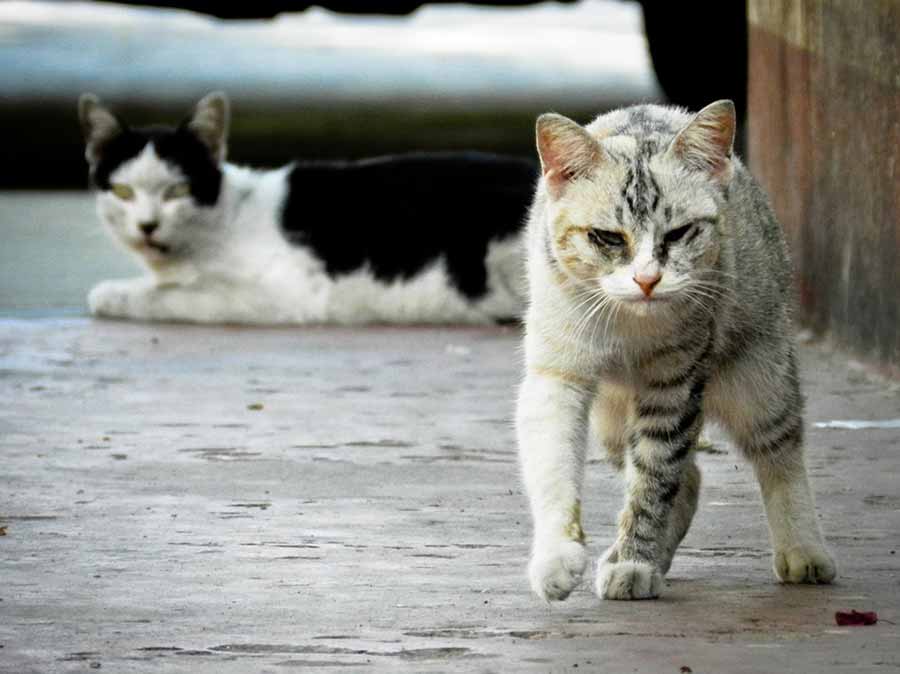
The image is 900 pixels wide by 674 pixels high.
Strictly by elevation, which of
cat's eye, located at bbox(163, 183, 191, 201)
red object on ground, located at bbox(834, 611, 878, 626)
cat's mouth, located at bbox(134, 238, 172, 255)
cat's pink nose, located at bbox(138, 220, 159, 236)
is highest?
red object on ground, located at bbox(834, 611, 878, 626)

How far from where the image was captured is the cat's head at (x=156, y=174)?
360 inches

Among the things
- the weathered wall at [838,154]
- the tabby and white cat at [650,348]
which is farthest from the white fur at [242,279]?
the tabby and white cat at [650,348]

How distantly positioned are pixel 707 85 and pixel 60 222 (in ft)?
16.2

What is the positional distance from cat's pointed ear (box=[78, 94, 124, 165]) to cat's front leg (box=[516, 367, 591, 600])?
16.8 ft

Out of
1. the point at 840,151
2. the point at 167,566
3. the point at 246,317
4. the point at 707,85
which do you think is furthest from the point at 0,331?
the point at 707,85

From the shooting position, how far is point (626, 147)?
14.7 ft

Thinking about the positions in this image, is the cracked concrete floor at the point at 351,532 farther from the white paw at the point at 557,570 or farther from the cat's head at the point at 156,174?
the cat's head at the point at 156,174

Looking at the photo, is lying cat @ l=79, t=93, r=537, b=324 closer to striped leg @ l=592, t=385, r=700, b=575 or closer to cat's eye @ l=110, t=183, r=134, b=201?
cat's eye @ l=110, t=183, r=134, b=201

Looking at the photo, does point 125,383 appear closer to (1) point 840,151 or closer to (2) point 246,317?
(2) point 246,317

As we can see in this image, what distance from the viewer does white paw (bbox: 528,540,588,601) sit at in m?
4.07

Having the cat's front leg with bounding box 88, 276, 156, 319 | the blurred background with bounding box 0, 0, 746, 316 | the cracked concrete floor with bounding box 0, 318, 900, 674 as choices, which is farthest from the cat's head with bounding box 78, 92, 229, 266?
the cracked concrete floor with bounding box 0, 318, 900, 674

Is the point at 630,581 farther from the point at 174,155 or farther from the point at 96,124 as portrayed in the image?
the point at 96,124

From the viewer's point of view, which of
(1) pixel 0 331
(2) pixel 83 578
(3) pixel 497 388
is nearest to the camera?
(2) pixel 83 578

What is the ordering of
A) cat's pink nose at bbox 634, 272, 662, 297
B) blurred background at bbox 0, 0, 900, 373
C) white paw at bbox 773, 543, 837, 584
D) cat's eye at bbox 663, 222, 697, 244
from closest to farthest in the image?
cat's pink nose at bbox 634, 272, 662, 297 → cat's eye at bbox 663, 222, 697, 244 → white paw at bbox 773, 543, 837, 584 → blurred background at bbox 0, 0, 900, 373
